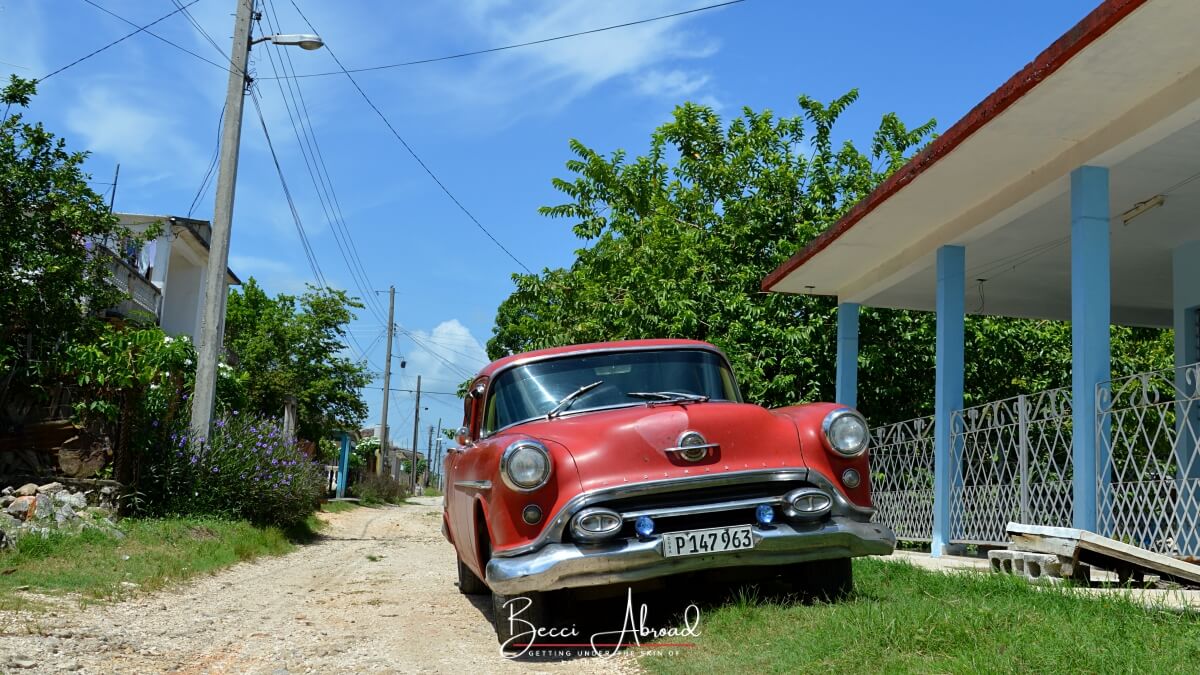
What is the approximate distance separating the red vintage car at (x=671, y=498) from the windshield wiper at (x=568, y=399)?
0.82 ft

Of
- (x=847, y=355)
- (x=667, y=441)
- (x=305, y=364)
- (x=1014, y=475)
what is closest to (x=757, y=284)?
(x=847, y=355)

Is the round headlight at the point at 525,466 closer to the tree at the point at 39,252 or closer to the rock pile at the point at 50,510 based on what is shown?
the rock pile at the point at 50,510

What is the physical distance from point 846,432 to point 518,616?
6.34 feet

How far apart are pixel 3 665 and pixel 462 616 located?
2810mm

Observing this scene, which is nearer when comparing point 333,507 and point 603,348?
point 603,348

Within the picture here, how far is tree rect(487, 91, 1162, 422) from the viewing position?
46.3 feet

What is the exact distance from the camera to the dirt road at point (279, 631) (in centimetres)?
479

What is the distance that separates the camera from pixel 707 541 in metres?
4.98

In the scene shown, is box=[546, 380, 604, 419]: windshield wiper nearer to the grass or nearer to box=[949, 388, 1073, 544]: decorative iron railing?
the grass

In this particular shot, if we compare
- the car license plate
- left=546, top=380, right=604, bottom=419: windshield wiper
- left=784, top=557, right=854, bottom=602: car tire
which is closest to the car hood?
the car license plate

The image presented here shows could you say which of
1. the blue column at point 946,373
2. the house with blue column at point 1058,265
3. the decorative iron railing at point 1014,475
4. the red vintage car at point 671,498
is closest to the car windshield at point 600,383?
the red vintage car at point 671,498

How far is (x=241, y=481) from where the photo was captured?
12352 millimetres

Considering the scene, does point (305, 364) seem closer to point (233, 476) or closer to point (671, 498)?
point (233, 476)

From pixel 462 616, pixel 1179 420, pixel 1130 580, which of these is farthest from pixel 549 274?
pixel 1130 580
